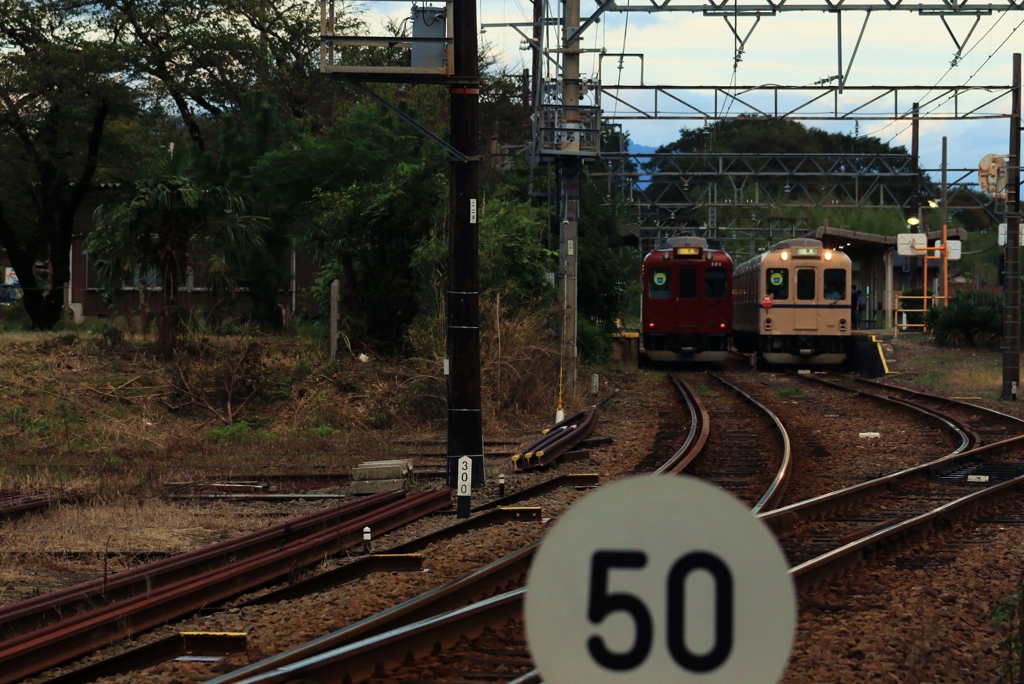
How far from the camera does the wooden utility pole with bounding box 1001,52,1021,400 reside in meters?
23.1

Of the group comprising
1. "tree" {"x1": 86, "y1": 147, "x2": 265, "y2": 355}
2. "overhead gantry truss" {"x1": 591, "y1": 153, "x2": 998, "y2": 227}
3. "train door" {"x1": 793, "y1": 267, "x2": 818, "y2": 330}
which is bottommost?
"train door" {"x1": 793, "y1": 267, "x2": 818, "y2": 330}

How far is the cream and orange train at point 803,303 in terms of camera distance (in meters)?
33.0

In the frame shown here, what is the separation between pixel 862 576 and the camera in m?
8.46

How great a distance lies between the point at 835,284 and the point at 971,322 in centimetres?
375

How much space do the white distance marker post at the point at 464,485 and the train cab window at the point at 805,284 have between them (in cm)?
2358

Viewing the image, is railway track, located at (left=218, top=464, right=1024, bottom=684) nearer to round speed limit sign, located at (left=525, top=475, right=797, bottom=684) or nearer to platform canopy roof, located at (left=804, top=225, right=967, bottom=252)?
round speed limit sign, located at (left=525, top=475, right=797, bottom=684)

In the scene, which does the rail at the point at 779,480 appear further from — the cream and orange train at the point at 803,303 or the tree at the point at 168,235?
the cream and orange train at the point at 803,303

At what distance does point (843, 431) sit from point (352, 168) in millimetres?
14199

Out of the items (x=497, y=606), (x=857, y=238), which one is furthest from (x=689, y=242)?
(x=497, y=606)

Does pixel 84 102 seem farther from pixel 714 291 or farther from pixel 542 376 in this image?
pixel 714 291

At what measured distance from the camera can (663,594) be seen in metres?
2.57

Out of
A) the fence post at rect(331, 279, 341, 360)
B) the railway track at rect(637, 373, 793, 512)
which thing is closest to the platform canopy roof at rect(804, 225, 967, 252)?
the railway track at rect(637, 373, 793, 512)

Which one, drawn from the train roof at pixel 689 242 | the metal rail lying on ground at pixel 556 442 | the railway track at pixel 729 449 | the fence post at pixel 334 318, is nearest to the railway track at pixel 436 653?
the railway track at pixel 729 449

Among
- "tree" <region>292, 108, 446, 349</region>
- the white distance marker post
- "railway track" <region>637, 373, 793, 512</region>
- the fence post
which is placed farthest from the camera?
"tree" <region>292, 108, 446, 349</region>
